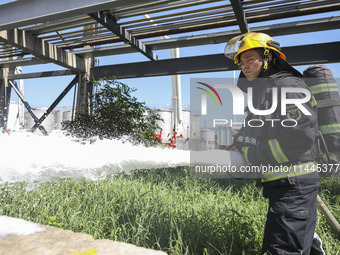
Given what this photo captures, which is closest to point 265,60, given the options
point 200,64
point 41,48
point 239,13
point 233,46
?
point 233,46

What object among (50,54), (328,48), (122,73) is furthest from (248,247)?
(50,54)

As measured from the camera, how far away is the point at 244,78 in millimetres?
1840

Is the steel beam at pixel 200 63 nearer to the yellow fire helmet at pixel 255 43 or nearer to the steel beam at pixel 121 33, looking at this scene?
the steel beam at pixel 121 33

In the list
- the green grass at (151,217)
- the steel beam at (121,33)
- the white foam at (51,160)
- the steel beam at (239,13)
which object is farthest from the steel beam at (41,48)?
the steel beam at (239,13)

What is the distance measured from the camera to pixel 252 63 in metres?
1.71

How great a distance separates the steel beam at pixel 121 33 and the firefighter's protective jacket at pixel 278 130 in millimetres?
3384

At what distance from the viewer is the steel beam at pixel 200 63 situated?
489 cm

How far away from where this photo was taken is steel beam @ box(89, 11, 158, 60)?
4316mm

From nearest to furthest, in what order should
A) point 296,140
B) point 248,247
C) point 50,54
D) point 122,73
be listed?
1. point 296,140
2. point 248,247
3. point 50,54
4. point 122,73

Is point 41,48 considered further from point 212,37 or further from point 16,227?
point 16,227

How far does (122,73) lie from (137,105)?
94 cm

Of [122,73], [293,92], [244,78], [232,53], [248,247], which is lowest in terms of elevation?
[248,247]

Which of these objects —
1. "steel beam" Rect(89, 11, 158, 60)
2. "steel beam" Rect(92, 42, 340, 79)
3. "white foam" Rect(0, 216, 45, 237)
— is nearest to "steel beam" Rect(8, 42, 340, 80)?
"steel beam" Rect(92, 42, 340, 79)

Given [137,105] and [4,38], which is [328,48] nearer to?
[137,105]
